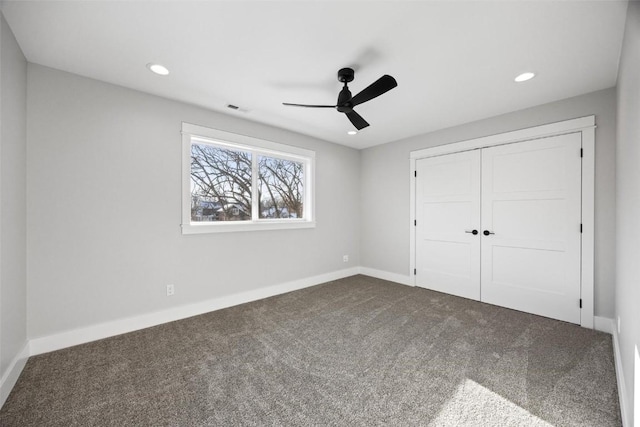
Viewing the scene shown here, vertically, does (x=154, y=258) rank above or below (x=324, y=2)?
below

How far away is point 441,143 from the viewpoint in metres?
3.93

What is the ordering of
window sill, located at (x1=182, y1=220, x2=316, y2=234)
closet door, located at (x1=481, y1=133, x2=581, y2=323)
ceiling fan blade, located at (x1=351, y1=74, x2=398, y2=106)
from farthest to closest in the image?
window sill, located at (x1=182, y1=220, x2=316, y2=234) → closet door, located at (x1=481, y1=133, x2=581, y2=323) → ceiling fan blade, located at (x1=351, y1=74, x2=398, y2=106)

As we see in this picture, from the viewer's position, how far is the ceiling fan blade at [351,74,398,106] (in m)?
2.06

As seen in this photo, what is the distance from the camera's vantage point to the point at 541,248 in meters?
3.09

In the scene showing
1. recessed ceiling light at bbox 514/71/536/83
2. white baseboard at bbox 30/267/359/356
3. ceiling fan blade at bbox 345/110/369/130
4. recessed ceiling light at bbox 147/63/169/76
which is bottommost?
white baseboard at bbox 30/267/359/356

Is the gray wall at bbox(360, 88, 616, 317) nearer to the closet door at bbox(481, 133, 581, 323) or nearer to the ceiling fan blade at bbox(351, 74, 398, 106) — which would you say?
the closet door at bbox(481, 133, 581, 323)

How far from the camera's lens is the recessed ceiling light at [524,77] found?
2.38 meters

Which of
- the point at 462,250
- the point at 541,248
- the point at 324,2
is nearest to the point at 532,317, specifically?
the point at 541,248

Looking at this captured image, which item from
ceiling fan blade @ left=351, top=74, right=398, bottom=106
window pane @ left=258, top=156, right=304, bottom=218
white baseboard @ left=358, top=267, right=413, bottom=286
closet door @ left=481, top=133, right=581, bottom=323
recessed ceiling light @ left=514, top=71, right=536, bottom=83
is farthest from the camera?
white baseboard @ left=358, top=267, right=413, bottom=286

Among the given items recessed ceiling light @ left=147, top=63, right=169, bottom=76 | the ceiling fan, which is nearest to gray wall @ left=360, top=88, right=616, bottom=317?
the ceiling fan

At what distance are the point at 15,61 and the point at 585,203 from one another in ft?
17.1

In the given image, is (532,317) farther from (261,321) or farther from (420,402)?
(261,321)

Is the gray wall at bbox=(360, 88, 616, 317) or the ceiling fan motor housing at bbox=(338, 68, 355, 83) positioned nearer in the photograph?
the ceiling fan motor housing at bbox=(338, 68, 355, 83)

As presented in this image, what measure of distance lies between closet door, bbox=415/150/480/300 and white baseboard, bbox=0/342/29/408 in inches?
173
